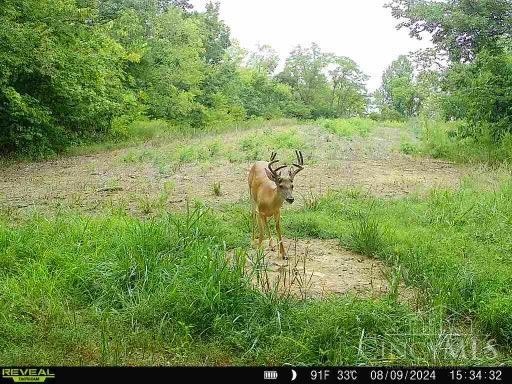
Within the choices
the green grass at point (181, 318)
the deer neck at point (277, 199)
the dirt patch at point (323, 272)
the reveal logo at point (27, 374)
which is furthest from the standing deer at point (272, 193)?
the reveal logo at point (27, 374)

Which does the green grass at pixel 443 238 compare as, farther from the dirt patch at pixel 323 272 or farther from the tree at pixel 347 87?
the tree at pixel 347 87

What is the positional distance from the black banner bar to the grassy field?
9.4 inches

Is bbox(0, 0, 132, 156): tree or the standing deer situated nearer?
the standing deer

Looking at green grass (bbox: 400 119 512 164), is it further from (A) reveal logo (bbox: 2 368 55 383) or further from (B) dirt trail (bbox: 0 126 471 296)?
(A) reveal logo (bbox: 2 368 55 383)

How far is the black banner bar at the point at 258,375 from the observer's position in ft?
10.8

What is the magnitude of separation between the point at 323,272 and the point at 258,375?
2324mm

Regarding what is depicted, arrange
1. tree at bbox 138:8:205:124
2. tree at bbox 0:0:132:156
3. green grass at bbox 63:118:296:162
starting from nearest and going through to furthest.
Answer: tree at bbox 0:0:132:156 → green grass at bbox 63:118:296:162 → tree at bbox 138:8:205:124

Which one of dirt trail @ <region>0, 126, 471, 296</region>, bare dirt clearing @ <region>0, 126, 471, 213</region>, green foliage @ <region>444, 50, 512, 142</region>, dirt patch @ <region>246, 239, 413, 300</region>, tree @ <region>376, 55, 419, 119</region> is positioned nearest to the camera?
dirt patch @ <region>246, 239, 413, 300</region>

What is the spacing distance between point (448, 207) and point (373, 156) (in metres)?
7.47

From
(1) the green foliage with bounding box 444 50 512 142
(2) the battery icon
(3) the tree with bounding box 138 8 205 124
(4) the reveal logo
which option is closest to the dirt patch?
(2) the battery icon

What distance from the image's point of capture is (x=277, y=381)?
3.28 meters

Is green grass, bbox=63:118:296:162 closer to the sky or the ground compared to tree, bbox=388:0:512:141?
closer to the ground

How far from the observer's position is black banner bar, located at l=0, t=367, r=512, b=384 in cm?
329

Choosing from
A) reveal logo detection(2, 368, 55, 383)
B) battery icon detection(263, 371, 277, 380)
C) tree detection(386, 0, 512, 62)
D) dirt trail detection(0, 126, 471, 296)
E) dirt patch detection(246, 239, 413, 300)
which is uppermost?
tree detection(386, 0, 512, 62)
